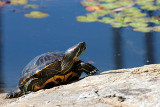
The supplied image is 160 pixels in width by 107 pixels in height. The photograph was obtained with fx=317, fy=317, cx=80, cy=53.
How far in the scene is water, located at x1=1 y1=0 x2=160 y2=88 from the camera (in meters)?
4.05

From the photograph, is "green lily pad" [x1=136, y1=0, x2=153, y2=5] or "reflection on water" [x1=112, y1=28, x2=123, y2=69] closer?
"reflection on water" [x1=112, y1=28, x2=123, y2=69]

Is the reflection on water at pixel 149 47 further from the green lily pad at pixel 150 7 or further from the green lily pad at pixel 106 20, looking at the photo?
the green lily pad at pixel 150 7

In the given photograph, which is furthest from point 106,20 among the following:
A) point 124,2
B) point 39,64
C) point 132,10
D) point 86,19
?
point 39,64

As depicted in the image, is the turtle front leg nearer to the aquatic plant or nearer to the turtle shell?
the turtle shell

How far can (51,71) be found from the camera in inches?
118

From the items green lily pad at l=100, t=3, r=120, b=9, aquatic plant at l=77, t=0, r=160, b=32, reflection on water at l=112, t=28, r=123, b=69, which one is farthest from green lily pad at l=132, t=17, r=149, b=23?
green lily pad at l=100, t=3, r=120, b=9

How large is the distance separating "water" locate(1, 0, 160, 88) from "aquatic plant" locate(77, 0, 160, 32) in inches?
6.4

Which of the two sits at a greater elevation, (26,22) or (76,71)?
(26,22)

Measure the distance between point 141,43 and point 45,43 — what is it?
55.1 inches

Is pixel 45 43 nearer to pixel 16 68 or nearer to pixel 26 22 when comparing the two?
pixel 16 68

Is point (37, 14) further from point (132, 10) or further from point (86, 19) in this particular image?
point (132, 10)

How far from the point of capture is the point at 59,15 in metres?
5.80

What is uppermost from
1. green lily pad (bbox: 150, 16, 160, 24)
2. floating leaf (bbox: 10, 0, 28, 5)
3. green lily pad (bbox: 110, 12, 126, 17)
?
floating leaf (bbox: 10, 0, 28, 5)

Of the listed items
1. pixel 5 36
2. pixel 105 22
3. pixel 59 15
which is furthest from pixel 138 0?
pixel 5 36
